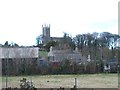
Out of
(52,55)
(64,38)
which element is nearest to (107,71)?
(52,55)

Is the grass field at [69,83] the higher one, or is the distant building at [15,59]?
the distant building at [15,59]

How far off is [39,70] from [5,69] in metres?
4.14

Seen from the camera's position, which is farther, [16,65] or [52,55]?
[52,55]

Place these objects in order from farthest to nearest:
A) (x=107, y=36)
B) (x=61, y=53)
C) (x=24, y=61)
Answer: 1. (x=107, y=36)
2. (x=61, y=53)
3. (x=24, y=61)

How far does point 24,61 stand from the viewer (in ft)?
68.5

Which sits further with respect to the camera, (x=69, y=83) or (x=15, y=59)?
(x=15, y=59)

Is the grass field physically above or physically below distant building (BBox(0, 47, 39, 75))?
below

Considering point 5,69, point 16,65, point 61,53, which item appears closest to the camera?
point 5,69

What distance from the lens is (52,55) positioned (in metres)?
30.1

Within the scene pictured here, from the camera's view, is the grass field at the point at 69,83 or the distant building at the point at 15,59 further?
the distant building at the point at 15,59

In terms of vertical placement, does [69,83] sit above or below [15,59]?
below

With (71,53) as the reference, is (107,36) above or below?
above

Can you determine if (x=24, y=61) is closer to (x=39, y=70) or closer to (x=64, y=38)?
(x=39, y=70)

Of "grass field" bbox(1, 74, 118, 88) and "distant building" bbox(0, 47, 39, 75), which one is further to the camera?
"distant building" bbox(0, 47, 39, 75)
